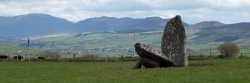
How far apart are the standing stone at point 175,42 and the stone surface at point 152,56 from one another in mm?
1050

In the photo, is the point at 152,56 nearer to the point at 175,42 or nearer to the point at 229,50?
the point at 175,42

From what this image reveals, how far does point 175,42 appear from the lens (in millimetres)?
43844

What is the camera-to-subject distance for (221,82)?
84.1ft

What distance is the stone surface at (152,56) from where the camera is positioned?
136 feet

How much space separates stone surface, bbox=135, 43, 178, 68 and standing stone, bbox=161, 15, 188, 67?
1050mm

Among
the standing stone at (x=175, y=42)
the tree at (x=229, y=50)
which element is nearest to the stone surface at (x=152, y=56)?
the standing stone at (x=175, y=42)

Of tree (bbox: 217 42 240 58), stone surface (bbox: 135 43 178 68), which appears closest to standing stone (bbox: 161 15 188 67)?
stone surface (bbox: 135 43 178 68)

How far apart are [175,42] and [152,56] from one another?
10.5ft

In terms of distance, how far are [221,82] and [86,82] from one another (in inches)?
323

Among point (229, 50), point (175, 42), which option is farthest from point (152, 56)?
point (229, 50)

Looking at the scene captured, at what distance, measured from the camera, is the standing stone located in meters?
43.4

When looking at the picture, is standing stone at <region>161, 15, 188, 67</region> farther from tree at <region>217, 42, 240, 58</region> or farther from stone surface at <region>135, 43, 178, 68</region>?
tree at <region>217, 42, 240, 58</region>

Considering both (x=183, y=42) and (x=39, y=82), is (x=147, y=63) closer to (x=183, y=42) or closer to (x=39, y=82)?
(x=183, y=42)

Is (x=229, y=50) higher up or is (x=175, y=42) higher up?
(x=175, y=42)
